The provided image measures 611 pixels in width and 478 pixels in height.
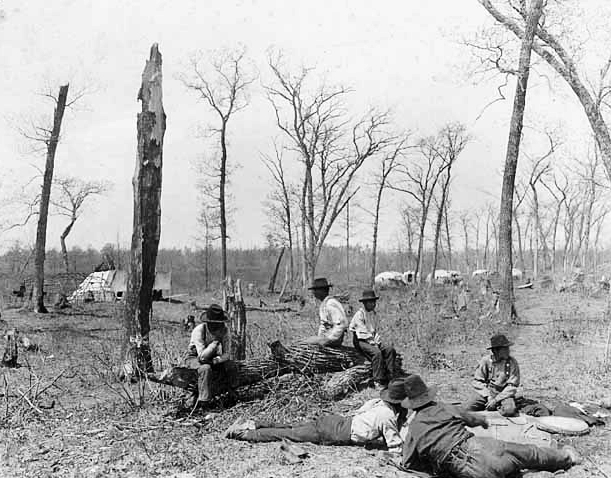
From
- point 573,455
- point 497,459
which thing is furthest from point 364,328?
point 497,459

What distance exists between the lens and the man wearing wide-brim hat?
303 inches

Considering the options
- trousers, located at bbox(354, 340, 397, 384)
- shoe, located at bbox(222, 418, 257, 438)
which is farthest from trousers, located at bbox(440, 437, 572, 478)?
trousers, located at bbox(354, 340, 397, 384)

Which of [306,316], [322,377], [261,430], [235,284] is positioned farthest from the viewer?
[306,316]

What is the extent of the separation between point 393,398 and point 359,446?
32.4 inches

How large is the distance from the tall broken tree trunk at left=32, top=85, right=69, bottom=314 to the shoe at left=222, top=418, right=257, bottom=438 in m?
16.4

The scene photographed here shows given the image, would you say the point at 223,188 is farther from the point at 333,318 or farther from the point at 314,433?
the point at 314,433

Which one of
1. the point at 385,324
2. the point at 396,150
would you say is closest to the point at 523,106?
the point at 385,324

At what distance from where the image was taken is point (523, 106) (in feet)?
50.5

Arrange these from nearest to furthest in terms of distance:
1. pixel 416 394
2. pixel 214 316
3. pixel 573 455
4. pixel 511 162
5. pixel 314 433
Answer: pixel 416 394 < pixel 573 455 < pixel 314 433 < pixel 214 316 < pixel 511 162

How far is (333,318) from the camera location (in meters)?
9.11

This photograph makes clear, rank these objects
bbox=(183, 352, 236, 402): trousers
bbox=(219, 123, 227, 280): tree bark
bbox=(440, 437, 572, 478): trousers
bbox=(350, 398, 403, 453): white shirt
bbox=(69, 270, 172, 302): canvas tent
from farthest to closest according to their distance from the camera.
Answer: bbox=(219, 123, 227, 280): tree bark
bbox=(69, 270, 172, 302): canvas tent
bbox=(183, 352, 236, 402): trousers
bbox=(350, 398, 403, 453): white shirt
bbox=(440, 437, 572, 478): trousers

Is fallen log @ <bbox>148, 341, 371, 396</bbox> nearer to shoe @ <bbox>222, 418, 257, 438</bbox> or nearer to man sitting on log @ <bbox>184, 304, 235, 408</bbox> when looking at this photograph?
man sitting on log @ <bbox>184, 304, 235, 408</bbox>

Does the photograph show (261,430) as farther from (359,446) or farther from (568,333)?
(568,333)

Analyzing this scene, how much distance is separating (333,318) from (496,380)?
2523mm
